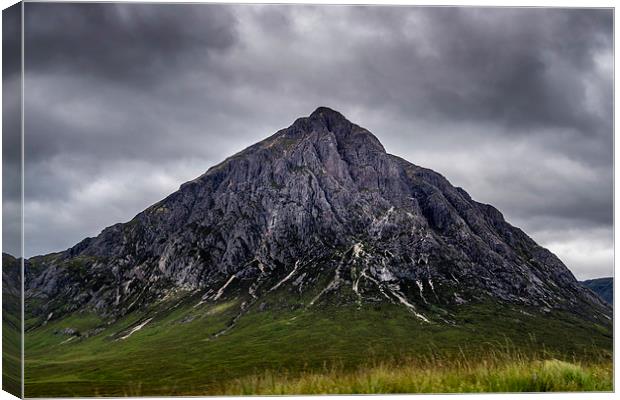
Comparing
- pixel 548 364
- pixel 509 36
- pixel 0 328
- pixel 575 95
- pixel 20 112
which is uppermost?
pixel 509 36

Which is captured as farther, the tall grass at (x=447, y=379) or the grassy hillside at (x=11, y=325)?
the grassy hillside at (x=11, y=325)

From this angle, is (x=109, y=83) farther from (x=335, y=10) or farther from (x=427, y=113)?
(x=427, y=113)

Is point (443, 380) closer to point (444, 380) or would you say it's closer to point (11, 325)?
point (444, 380)

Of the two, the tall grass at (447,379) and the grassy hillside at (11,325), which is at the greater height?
the grassy hillside at (11,325)

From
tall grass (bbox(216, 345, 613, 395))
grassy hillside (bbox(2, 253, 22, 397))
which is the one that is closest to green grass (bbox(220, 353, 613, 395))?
tall grass (bbox(216, 345, 613, 395))

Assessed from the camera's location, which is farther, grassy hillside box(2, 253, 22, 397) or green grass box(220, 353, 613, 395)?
grassy hillside box(2, 253, 22, 397)

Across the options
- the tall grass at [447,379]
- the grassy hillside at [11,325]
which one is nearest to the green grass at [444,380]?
the tall grass at [447,379]

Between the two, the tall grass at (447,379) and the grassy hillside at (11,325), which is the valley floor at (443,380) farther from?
the grassy hillside at (11,325)

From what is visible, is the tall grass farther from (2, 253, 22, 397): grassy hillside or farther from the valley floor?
(2, 253, 22, 397): grassy hillside

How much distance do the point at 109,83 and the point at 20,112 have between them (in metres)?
23.0

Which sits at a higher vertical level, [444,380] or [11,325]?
[11,325]

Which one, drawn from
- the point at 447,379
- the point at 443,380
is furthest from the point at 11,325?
the point at 447,379

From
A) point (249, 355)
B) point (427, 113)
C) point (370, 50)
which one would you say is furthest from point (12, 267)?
point (249, 355)

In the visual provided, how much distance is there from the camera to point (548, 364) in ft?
46.3
